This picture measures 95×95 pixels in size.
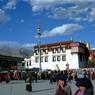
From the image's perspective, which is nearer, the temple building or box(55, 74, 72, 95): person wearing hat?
box(55, 74, 72, 95): person wearing hat

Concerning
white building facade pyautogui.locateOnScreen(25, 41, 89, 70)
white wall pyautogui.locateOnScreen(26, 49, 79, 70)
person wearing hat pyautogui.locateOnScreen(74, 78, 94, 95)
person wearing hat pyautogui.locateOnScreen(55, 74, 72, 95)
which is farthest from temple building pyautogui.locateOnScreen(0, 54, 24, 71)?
person wearing hat pyautogui.locateOnScreen(74, 78, 94, 95)

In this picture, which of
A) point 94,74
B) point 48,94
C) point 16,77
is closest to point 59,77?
point 48,94

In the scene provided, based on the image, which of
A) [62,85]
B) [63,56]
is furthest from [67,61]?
[62,85]

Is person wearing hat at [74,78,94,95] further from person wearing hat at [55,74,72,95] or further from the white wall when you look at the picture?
the white wall

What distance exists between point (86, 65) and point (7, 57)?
24.6 meters

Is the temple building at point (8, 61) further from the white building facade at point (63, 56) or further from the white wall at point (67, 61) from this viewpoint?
the white wall at point (67, 61)

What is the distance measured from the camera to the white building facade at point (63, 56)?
319ft

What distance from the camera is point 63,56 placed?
99000 mm

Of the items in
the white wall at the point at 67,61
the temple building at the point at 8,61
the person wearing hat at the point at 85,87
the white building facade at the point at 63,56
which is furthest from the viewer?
the white building facade at the point at 63,56

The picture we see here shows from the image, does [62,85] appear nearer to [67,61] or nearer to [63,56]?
[67,61]

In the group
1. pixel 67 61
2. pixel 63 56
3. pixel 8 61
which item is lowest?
pixel 8 61

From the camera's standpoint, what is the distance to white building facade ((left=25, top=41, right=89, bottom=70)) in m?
97.2

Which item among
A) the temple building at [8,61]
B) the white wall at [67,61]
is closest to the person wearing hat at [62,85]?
the temple building at [8,61]

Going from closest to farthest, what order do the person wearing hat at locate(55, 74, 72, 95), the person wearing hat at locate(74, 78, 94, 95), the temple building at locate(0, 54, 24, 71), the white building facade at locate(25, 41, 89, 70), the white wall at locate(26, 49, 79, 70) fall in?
1. the person wearing hat at locate(74, 78, 94, 95)
2. the person wearing hat at locate(55, 74, 72, 95)
3. the temple building at locate(0, 54, 24, 71)
4. the white wall at locate(26, 49, 79, 70)
5. the white building facade at locate(25, 41, 89, 70)
